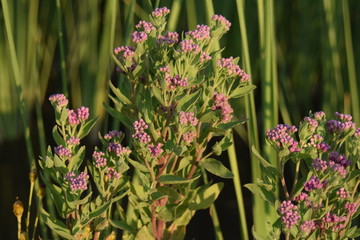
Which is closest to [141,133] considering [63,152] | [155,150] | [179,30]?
[155,150]

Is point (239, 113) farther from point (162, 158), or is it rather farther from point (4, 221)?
point (162, 158)

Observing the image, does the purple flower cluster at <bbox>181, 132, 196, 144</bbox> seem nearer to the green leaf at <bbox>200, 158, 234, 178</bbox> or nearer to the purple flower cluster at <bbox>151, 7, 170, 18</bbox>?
the green leaf at <bbox>200, 158, 234, 178</bbox>

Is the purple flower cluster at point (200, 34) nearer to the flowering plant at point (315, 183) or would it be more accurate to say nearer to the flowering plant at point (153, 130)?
the flowering plant at point (153, 130)

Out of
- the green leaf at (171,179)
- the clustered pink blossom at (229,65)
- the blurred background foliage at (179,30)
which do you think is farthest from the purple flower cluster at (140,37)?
the blurred background foliage at (179,30)

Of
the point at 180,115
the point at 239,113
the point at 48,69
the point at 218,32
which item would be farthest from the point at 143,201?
the point at 48,69

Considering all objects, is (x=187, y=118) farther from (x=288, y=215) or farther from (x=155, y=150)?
(x=288, y=215)
